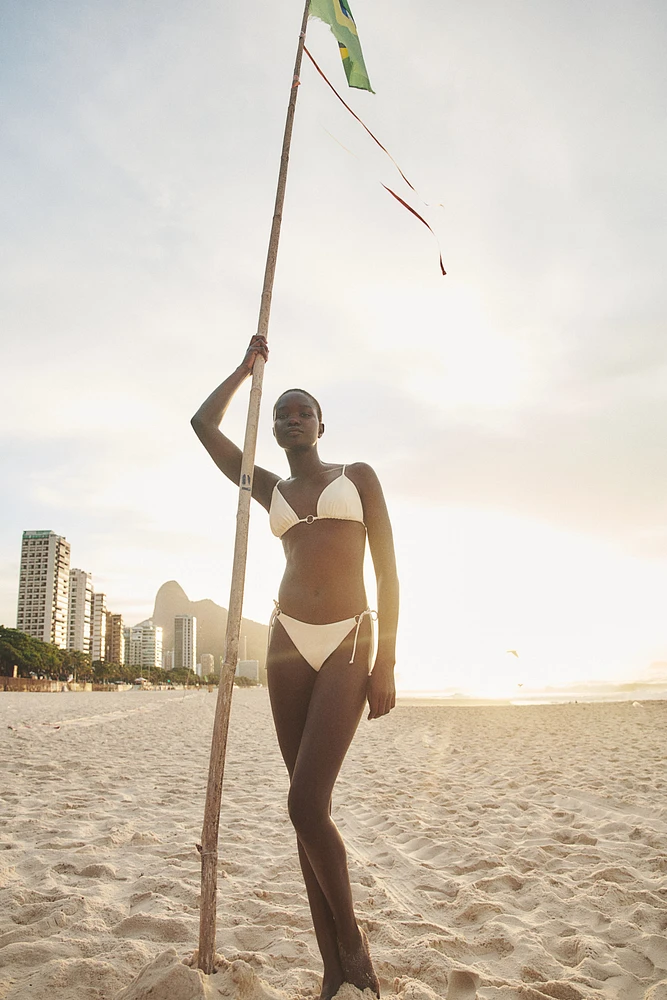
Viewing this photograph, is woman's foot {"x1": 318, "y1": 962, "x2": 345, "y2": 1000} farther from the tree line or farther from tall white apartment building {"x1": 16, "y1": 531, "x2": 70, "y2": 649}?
tall white apartment building {"x1": 16, "y1": 531, "x2": 70, "y2": 649}

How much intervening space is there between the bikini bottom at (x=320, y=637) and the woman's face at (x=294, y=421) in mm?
826

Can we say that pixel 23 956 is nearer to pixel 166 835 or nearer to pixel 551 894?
pixel 166 835

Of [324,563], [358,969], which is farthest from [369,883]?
[324,563]

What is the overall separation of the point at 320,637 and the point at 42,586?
133 metres

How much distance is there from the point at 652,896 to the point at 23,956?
330cm

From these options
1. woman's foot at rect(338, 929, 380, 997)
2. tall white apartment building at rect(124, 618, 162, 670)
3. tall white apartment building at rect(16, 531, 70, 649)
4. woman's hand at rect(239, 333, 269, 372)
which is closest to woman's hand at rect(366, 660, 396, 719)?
woman's foot at rect(338, 929, 380, 997)

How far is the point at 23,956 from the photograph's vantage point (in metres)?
2.60

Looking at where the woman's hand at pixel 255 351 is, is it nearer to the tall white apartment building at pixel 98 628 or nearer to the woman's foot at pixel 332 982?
the woman's foot at pixel 332 982

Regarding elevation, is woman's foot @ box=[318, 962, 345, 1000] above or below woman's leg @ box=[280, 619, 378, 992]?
below

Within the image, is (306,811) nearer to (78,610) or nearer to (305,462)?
(305,462)

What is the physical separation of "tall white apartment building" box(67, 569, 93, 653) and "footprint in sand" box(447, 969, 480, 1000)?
144533 mm

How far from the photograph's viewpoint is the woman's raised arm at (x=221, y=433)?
2.89 meters

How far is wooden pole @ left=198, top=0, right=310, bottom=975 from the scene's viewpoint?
234cm

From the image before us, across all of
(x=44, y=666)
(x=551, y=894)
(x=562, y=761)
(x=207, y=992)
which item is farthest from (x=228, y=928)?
(x=44, y=666)
